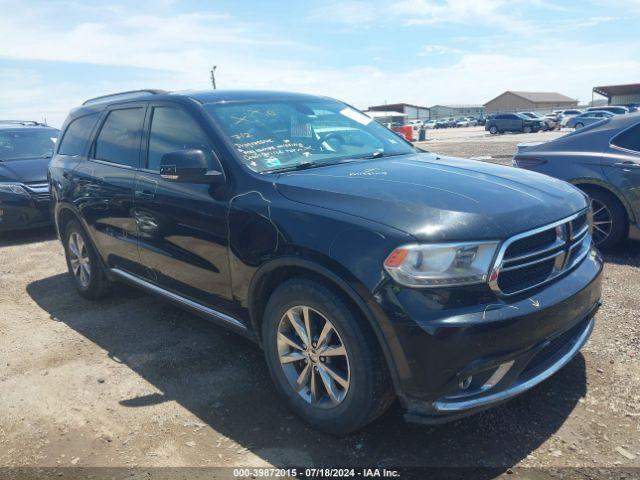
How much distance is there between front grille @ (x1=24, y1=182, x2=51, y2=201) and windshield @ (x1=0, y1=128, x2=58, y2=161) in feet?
3.47

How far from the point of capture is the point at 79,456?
2779mm

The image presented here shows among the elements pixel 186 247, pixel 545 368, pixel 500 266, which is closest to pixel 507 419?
pixel 545 368

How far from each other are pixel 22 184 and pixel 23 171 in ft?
1.02

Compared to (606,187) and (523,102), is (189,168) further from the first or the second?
(523,102)

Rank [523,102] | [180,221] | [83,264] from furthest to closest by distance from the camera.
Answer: [523,102], [83,264], [180,221]

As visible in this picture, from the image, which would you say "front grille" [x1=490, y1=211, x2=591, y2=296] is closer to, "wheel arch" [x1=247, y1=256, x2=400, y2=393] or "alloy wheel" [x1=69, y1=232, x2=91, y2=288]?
"wheel arch" [x1=247, y1=256, x2=400, y2=393]

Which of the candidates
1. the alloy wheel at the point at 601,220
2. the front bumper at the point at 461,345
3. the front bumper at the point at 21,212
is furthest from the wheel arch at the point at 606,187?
the front bumper at the point at 21,212

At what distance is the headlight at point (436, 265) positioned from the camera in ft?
7.49

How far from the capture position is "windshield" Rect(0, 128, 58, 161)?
28.9ft

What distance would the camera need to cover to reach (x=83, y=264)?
5.11 meters

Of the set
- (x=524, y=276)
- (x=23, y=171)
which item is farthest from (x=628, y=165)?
(x=23, y=171)

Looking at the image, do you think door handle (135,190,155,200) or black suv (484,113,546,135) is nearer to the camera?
door handle (135,190,155,200)

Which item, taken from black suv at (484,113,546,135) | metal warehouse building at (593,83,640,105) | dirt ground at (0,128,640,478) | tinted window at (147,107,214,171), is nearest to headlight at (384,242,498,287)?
dirt ground at (0,128,640,478)

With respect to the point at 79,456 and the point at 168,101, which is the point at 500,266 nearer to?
the point at 79,456
